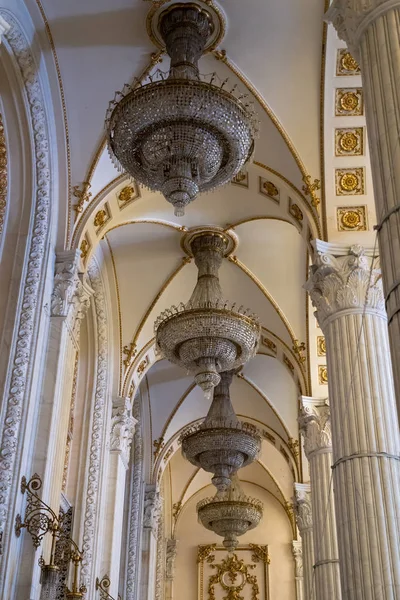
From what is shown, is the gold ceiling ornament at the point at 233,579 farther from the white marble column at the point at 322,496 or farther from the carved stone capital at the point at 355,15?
the carved stone capital at the point at 355,15

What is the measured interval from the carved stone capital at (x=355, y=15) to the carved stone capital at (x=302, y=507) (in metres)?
10.9

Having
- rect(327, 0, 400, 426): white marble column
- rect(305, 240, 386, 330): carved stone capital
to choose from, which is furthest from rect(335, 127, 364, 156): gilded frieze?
rect(327, 0, 400, 426): white marble column

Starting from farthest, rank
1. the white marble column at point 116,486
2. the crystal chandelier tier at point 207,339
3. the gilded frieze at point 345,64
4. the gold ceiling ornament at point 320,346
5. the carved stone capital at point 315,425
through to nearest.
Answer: the gold ceiling ornament at point 320,346, the white marble column at point 116,486, the carved stone capital at point 315,425, the crystal chandelier tier at point 207,339, the gilded frieze at point 345,64

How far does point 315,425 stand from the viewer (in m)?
11.7

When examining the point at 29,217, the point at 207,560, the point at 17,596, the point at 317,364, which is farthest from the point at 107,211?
the point at 207,560

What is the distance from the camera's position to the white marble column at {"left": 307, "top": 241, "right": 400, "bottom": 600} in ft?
21.8

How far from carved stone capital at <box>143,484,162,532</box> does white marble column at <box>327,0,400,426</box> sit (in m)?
13.2

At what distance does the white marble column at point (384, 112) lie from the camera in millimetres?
4473

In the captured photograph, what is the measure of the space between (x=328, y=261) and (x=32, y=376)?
140 inches

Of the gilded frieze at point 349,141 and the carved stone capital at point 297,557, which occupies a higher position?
the gilded frieze at point 349,141

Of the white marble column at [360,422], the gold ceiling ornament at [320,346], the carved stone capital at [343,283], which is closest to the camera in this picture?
the white marble column at [360,422]

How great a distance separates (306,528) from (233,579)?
7.50 m

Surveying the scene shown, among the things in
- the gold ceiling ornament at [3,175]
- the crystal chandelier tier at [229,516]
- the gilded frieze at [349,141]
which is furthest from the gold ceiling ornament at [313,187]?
the crystal chandelier tier at [229,516]

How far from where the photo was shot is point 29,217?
9383 millimetres
